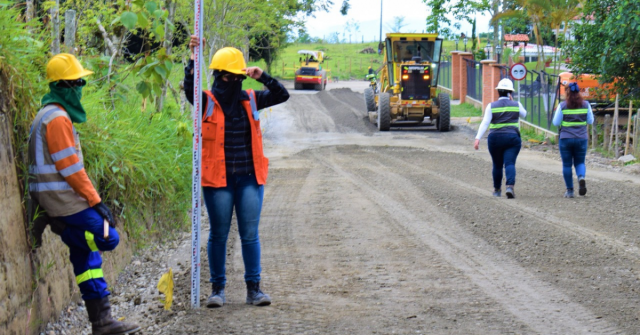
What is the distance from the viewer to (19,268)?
187 inches

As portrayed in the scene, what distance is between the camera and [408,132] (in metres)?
24.1

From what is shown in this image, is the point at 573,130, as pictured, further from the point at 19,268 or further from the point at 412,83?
the point at 412,83

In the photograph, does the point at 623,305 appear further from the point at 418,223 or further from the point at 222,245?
the point at 418,223

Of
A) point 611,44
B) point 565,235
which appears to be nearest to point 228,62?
point 565,235

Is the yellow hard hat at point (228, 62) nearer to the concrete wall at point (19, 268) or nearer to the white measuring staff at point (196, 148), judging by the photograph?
the white measuring staff at point (196, 148)

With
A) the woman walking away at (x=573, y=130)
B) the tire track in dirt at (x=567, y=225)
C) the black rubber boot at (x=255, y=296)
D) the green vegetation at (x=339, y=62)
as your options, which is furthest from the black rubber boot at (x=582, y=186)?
the green vegetation at (x=339, y=62)

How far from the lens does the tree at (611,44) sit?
55.7 feet

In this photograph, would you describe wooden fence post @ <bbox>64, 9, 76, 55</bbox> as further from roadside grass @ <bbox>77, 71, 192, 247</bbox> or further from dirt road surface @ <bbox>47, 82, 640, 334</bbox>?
dirt road surface @ <bbox>47, 82, 640, 334</bbox>

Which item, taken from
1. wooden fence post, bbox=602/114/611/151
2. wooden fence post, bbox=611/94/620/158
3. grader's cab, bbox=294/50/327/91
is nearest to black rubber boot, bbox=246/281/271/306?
wooden fence post, bbox=611/94/620/158

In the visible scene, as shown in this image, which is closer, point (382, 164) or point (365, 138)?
point (382, 164)

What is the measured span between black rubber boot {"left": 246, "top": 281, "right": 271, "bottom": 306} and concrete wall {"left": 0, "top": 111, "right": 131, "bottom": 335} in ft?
4.60

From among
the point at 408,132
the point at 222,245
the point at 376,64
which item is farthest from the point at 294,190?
the point at 376,64

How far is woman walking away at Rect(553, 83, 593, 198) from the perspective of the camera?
36.6ft

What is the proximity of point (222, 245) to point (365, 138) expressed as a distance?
54.4 ft
